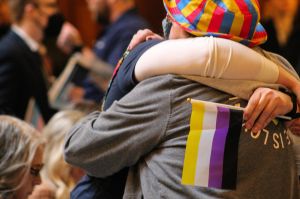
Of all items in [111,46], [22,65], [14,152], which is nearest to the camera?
[14,152]

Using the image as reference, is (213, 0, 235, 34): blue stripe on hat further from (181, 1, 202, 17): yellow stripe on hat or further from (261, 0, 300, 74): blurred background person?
(261, 0, 300, 74): blurred background person

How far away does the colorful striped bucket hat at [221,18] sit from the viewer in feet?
4.74

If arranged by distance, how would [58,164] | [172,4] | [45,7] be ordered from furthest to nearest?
1. [45,7]
2. [58,164]
3. [172,4]

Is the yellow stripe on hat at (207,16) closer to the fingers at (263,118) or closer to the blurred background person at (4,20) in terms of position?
the fingers at (263,118)

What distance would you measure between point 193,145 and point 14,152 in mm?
706

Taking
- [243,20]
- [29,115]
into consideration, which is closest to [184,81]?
[243,20]

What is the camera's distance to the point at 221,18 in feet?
4.74

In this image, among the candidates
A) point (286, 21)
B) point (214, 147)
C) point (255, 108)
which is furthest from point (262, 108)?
point (286, 21)

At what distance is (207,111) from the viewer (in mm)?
1402

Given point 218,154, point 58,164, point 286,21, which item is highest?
point 218,154

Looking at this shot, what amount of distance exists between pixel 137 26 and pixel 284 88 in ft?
8.55

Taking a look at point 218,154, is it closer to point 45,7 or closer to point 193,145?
point 193,145

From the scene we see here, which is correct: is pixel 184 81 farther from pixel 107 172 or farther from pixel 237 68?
pixel 107 172

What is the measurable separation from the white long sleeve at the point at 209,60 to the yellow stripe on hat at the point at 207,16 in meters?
0.04
